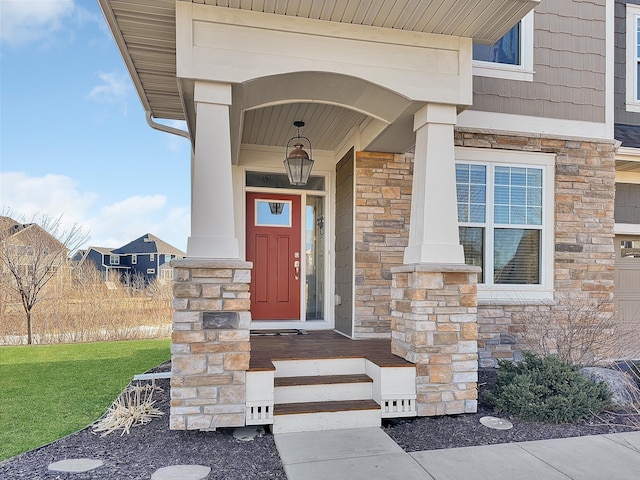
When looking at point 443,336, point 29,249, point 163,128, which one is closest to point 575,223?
point 443,336

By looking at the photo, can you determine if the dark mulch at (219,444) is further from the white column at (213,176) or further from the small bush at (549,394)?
the white column at (213,176)

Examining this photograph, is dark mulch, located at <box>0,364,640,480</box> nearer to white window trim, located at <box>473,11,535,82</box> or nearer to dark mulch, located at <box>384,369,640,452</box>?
dark mulch, located at <box>384,369,640,452</box>

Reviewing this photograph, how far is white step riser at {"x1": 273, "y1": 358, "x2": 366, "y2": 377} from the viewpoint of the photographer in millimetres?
3982

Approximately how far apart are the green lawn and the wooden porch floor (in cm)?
155

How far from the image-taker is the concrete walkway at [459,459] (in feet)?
9.17

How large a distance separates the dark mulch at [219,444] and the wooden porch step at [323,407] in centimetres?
21

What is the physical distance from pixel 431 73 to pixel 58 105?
52.3 ft

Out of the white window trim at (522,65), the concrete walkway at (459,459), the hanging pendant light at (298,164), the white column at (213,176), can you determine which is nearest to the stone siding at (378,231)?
the hanging pendant light at (298,164)

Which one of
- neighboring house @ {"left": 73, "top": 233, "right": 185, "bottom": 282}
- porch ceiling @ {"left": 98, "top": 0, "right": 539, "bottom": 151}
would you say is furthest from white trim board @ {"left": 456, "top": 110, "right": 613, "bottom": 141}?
neighboring house @ {"left": 73, "top": 233, "right": 185, "bottom": 282}

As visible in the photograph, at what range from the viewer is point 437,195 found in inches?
155

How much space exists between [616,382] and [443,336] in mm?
2012

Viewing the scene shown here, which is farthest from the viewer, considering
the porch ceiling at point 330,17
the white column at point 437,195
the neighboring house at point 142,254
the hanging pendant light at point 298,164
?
the neighboring house at point 142,254

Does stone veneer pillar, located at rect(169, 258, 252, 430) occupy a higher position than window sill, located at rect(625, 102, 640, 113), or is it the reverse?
window sill, located at rect(625, 102, 640, 113)

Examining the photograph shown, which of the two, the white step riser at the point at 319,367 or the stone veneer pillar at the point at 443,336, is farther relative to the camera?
the white step riser at the point at 319,367
